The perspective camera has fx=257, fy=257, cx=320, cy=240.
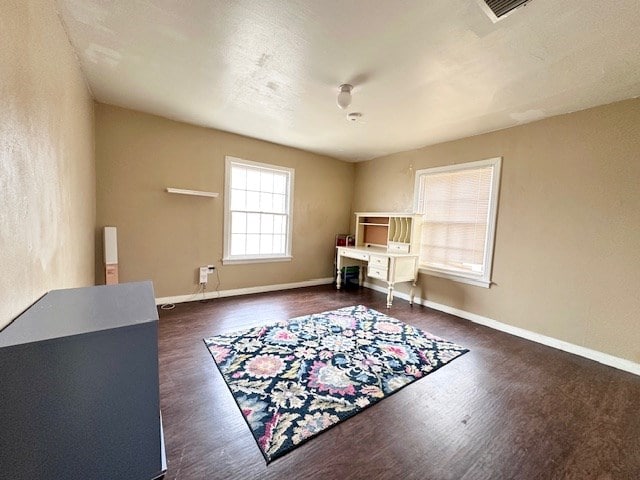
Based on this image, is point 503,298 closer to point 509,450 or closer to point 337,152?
point 509,450

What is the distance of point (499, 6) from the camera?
1.43 meters

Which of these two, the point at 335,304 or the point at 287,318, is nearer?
the point at 287,318

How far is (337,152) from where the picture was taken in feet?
15.3

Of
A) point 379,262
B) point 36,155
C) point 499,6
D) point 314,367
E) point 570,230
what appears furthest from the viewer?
point 379,262

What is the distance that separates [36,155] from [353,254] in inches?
153

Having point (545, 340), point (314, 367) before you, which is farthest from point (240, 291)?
point (545, 340)

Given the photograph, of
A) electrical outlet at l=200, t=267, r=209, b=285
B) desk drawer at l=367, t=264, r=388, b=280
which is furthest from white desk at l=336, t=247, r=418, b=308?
electrical outlet at l=200, t=267, r=209, b=285

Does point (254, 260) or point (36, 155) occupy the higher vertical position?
point (36, 155)

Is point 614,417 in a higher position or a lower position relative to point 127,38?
lower

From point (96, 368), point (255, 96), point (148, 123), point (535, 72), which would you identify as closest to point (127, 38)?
point (255, 96)

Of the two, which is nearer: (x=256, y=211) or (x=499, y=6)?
(x=499, y=6)

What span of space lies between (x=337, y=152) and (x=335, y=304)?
8.82ft

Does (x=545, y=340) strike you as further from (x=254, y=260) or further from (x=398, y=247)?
(x=254, y=260)

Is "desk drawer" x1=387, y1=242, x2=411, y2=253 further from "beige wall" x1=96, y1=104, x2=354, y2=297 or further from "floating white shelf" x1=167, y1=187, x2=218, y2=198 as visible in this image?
"floating white shelf" x1=167, y1=187, x2=218, y2=198
